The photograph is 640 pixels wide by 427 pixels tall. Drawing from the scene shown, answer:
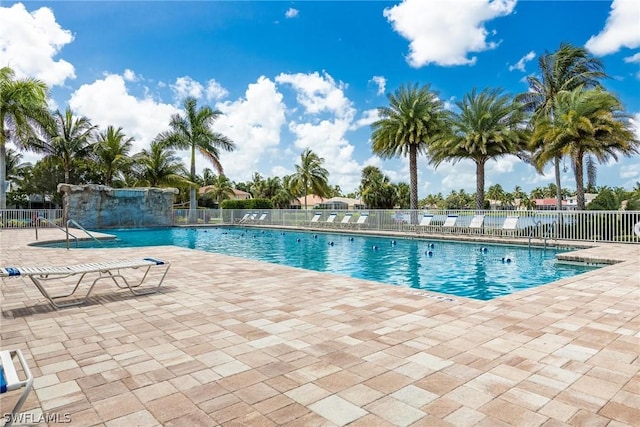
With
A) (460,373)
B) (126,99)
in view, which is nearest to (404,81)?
(126,99)

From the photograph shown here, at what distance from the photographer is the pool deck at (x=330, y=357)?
8.16 ft

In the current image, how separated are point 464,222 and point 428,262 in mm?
6377

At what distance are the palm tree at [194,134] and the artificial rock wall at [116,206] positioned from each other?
2.68 meters

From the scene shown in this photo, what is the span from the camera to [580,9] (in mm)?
15500

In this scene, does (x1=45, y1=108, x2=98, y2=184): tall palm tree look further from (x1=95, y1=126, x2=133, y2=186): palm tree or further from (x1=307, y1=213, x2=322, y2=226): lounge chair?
(x1=307, y1=213, x2=322, y2=226): lounge chair

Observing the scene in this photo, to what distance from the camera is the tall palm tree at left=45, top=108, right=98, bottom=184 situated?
28.6 metres

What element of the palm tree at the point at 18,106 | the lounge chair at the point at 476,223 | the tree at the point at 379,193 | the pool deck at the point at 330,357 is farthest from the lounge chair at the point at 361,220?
the tree at the point at 379,193

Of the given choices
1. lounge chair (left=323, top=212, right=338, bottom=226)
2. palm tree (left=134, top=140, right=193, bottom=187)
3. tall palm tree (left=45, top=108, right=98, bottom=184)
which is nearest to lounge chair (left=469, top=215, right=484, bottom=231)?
lounge chair (left=323, top=212, right=338, bottom=226)

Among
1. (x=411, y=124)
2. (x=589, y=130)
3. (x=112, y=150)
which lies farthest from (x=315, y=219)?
(x=112, y=150)

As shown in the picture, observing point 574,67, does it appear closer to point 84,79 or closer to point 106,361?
point 84,79

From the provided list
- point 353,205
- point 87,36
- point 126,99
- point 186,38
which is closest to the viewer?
point 87,36

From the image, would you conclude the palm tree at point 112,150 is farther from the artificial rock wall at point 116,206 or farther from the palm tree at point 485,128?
the palm tree at point 485,128

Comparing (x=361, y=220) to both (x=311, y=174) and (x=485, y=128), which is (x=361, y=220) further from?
(x=311, y=174)

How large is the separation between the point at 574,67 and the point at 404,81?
11379 millimetres
